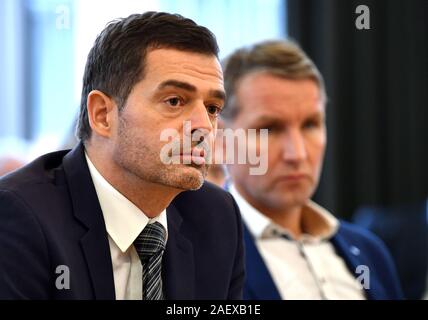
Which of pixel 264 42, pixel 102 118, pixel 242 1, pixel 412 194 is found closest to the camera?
pixel 102 118

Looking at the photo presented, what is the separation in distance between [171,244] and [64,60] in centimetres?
210

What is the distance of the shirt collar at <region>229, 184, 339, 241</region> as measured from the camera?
5.48 feet

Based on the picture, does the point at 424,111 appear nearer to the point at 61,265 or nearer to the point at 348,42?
the point at 348,42

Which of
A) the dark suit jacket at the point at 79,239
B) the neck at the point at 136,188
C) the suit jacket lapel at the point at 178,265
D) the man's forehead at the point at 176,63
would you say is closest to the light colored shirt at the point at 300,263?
the dark suit jacket at the point at 79,239

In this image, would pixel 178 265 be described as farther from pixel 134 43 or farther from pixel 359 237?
pixel 359 237

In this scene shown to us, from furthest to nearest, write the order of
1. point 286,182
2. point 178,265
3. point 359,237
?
point 359,237 → point 286,182 → point 178,265

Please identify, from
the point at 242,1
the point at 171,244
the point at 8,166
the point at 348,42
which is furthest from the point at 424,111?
the point at 171,244

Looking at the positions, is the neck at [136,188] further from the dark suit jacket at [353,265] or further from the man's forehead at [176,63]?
the dark suit jacket at [353,265]

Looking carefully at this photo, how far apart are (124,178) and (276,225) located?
0.67 meters

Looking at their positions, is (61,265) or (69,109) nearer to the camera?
(61,265)

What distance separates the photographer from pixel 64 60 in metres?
3.06

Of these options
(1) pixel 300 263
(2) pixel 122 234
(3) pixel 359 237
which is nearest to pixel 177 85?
(2) pixel 122 234

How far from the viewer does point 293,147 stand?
5.42ft

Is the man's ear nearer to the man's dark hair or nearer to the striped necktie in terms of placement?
the man's dark hair
